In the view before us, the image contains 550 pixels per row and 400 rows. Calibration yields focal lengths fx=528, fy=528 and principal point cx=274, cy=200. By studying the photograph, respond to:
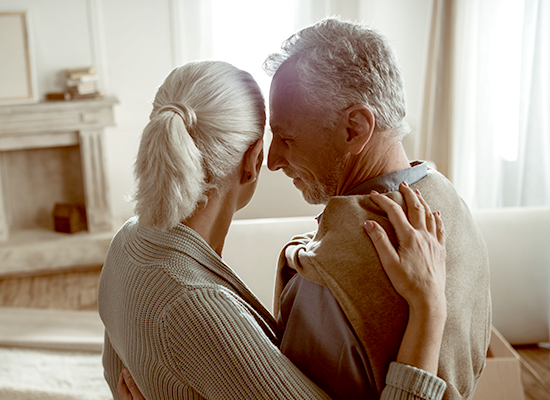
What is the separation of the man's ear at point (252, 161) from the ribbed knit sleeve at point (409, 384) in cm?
49

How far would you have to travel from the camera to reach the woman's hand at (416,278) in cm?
88

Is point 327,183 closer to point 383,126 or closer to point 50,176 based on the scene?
point 383,126

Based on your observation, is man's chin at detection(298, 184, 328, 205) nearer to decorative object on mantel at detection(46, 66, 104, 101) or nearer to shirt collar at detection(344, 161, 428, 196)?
shirt collar at detection(344, 161, 428, 196)

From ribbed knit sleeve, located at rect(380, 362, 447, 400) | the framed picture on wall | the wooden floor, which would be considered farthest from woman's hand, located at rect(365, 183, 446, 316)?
the framed picture on wall

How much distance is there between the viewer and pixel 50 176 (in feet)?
14.8

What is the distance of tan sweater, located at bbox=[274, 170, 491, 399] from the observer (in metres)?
0.90

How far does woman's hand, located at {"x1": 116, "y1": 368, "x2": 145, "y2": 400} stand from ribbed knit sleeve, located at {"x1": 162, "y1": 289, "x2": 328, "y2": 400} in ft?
0.93

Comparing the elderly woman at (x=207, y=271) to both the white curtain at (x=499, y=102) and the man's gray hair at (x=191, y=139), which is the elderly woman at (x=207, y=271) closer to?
the man's gray hair at (x=191, y=139)

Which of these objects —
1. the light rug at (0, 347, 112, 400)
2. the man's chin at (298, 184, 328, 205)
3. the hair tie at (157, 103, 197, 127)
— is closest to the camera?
the hair tie at (157, 103, 197, 127)

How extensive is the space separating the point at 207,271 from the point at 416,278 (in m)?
0.39

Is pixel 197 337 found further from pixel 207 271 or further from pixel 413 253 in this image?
pixel 413 253

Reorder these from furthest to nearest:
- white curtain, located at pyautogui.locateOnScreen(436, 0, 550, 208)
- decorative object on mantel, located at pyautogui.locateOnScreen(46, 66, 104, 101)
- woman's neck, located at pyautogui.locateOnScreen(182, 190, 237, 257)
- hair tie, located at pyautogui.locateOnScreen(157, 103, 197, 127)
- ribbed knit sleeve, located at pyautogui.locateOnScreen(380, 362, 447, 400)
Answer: decorative object on mantel, located at pyautogui.locateOnScreen(46, 66, 104, 101)
white curtain, located at pyautogui.locateOnScreen(436, 0, 550, 208)
woman's neck, located at pyautogui.locateOnScreen(182, 190, 237, 257)
hair tie, located at pyautogui.locateOnScreen(157, 103, 197, 127)
ribbed knit sleeve, located at pyautogui.locateOnScreen(380, 362, 447, 400)

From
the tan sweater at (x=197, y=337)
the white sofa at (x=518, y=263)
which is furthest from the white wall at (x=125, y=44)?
the tan sweater at (x=197, y=337)

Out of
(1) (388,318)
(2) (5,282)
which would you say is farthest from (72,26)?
(1) (388,318)
